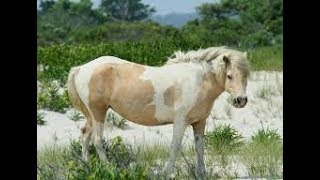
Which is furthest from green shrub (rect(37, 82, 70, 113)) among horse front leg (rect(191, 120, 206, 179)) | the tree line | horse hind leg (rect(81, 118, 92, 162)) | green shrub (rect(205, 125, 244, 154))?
the tree line

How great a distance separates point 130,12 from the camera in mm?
49812

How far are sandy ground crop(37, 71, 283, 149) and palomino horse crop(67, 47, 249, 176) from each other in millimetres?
2124

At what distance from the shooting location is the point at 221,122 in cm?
1162

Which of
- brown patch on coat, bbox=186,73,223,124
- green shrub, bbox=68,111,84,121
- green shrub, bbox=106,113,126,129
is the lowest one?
green shrub, bbox=106,113,126,129

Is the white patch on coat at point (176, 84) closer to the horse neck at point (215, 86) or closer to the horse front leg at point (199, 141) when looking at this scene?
the horse neck at point (215, 86)

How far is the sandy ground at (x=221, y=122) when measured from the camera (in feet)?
34.1

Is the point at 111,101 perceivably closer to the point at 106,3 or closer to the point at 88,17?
the point at 88,17

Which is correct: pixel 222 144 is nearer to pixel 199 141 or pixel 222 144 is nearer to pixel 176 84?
pixel 199 141

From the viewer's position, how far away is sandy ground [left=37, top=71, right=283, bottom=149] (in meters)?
10.4

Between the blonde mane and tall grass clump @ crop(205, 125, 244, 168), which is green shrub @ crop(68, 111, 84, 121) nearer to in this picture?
tall grass clump @ crop(205, 125, 244, 168)

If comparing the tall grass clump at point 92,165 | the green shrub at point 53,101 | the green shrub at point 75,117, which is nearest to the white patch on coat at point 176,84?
the tall grass clump at point 92,165

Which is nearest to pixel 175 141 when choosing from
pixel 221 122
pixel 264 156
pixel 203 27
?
pixel 264 156
